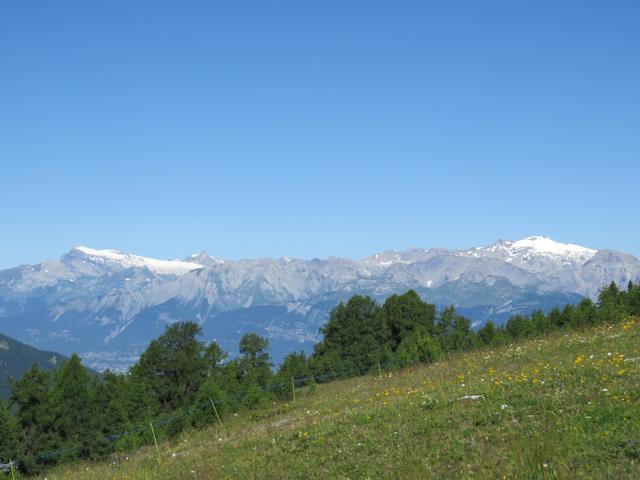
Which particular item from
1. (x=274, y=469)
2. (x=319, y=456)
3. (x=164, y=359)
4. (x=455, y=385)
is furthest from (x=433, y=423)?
(x=164, y=359)

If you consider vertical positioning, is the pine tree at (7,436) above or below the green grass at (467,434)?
below

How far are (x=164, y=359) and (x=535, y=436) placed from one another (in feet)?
234

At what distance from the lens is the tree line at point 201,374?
5222 cm

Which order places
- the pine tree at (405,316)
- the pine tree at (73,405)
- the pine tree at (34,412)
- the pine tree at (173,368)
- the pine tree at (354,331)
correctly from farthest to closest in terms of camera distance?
the pine tree at (405,316), the pine tree at (354,331), the pine tree at (173,368), the pine tree at (73,405), the pine tree at (34,412)

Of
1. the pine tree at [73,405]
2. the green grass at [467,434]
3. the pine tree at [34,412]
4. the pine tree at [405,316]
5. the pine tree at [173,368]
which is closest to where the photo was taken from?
the green grass at [467,434]

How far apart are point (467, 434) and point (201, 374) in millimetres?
68940

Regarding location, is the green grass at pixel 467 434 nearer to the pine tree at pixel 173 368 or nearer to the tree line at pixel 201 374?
the tree line at pixel 201 374

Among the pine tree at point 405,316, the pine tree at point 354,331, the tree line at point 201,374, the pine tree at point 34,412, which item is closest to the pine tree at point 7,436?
the tree line at point 201,374

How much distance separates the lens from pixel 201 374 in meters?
81.8

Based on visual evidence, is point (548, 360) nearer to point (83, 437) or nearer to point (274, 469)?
point (274, 469)

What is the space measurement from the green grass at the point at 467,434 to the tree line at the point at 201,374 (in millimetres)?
16942

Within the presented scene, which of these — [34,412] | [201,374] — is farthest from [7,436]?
[201,374]

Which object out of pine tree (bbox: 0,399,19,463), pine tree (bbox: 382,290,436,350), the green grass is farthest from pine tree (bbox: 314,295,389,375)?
the green grass

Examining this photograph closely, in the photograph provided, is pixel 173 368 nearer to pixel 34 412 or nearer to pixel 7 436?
pixel 34 412
